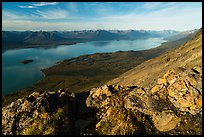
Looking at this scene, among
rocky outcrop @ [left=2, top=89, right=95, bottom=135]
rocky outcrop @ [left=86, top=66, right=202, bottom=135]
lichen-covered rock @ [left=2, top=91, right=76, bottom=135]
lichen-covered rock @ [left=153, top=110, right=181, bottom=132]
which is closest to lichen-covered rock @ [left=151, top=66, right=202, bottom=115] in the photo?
rocky outcrop @ [left=86, top=66, right=202, bottom=135]

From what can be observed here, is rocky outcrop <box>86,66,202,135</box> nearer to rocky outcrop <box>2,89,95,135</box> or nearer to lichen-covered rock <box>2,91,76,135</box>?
rocky outcrop <box>2,89,95,135</box>

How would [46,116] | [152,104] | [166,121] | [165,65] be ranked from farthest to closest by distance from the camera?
1. [165,65]
2. [152,104]
3. [46,116]
4. [166,121]

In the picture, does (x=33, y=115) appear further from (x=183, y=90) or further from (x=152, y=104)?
(x=183, y=90)

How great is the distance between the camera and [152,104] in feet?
57.4

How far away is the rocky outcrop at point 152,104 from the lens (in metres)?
16.1

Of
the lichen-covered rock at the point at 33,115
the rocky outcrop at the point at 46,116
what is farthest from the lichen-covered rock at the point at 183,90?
the lichen-covered rock at the point at 33,115

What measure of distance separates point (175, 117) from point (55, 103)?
8.90 meters

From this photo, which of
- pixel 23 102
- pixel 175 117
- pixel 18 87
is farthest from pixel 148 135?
pixel 18 87

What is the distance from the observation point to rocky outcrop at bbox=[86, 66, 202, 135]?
16.1 m

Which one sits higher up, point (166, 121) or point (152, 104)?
point (152, 104)

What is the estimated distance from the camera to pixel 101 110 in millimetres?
18234

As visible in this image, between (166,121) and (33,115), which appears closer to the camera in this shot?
(166,121)

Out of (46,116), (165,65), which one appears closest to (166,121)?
(46,116)

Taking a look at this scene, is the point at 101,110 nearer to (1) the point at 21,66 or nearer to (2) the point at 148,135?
(2) the point at 148,135
